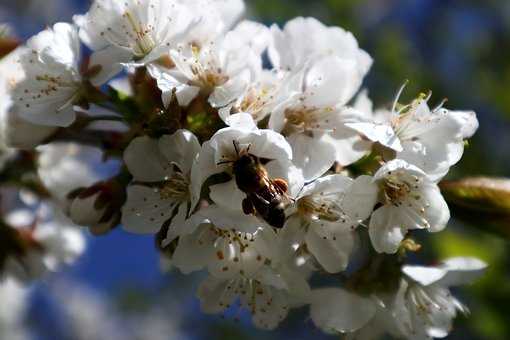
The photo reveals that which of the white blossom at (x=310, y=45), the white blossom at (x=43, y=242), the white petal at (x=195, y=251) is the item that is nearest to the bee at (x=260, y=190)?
the white petal at (x=195, y=251)

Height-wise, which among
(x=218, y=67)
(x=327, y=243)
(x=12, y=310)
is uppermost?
(x=218, y=67)

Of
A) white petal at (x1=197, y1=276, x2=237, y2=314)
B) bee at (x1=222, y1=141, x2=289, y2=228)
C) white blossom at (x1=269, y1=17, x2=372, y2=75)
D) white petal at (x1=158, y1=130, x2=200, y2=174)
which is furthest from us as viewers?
white blossom at (x1=269, y1=17, x2=372, y2=75)

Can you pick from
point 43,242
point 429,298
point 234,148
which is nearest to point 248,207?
point 234,148

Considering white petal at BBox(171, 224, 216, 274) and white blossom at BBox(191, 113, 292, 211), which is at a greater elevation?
white blossom at BBox(191, 113, 292, 211)

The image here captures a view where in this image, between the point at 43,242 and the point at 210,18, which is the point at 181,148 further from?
the point at 43,242

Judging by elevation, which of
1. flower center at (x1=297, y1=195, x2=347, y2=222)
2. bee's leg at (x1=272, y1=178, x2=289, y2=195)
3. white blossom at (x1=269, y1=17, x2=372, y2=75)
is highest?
white blossom at (x1=269, y1=17, x2=372, y2=75)

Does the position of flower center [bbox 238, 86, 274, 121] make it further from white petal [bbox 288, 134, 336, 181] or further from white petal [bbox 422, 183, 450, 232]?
white petal [bbox 422, 183, 450, 232]

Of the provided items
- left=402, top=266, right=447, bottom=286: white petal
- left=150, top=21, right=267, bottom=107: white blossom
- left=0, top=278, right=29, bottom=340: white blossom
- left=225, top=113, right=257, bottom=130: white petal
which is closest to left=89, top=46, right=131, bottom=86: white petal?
left=150, top=21, right=267, bottom=107: white blossom

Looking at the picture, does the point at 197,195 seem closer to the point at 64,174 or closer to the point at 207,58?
the point at 207,58

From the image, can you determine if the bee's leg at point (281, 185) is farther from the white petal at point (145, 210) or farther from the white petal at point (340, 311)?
the white petal at point (340, 311)

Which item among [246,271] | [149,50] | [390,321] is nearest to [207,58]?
[149,50]
